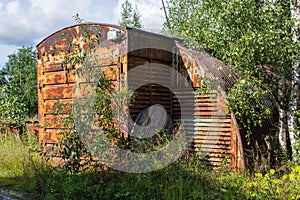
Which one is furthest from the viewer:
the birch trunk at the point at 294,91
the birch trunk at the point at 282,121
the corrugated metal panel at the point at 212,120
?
the corrugated metal panel at the point at 212,120

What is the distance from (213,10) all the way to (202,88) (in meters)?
1.55

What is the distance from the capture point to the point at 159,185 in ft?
16.4

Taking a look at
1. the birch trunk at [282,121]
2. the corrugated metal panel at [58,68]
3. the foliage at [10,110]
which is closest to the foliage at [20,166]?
the foliage at [10,110]

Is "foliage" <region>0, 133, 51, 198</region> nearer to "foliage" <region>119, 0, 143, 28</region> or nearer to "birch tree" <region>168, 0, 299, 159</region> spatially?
"birch tree" <region>168, 0, 299, 159</region>

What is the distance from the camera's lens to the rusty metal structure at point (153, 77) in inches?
271

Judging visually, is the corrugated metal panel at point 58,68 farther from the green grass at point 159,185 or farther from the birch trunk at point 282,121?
the birch trunk at point 282,121

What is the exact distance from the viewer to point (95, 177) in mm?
5445

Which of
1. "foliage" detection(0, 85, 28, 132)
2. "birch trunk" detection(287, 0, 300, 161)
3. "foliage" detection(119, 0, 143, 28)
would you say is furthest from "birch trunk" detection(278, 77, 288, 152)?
"foliage" detection(119, 0, 143, 28)

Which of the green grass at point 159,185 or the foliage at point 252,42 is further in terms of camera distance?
the foliage at point 252,42

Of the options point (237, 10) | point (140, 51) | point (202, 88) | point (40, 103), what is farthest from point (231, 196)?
point (40, 103)

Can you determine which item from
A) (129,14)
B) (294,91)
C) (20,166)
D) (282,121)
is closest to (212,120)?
(282,121)

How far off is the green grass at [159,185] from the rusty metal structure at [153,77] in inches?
45.9

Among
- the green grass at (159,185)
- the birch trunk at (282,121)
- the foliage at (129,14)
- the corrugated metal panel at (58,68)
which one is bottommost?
the green grass at (159,185)

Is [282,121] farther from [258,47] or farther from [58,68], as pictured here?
[58,68]
